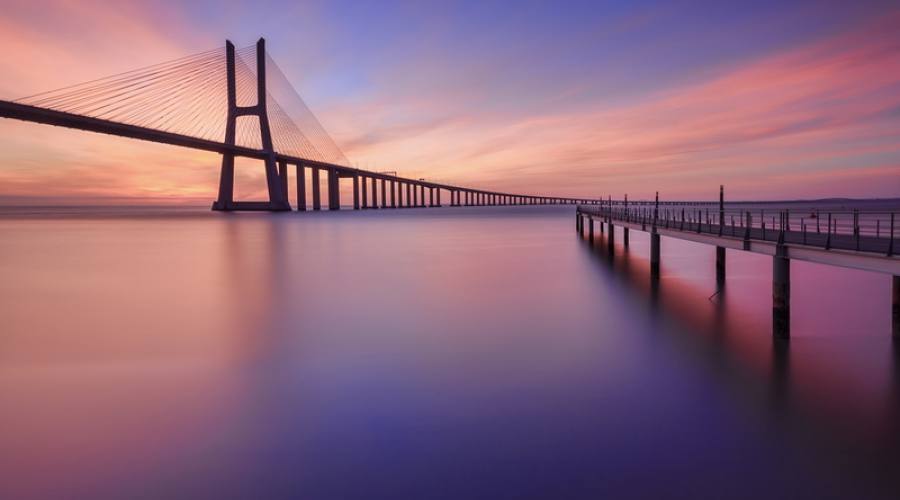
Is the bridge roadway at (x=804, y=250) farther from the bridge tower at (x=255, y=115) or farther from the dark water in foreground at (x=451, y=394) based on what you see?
the bridge tower at (x=255, y=115)

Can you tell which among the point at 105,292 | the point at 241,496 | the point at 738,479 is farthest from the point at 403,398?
the point at 105,292

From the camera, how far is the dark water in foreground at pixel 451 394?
5.54 meters

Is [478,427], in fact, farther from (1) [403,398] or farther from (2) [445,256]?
(2) [445,256]

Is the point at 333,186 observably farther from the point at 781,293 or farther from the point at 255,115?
the point at 781,293

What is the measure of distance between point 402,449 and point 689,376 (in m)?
5.13

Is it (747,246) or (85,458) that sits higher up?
(747,246)

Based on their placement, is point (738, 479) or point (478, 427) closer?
point (738, 479)

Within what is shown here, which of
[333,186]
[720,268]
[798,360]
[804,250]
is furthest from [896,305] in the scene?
[333,186]

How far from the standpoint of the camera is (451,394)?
8.05 m

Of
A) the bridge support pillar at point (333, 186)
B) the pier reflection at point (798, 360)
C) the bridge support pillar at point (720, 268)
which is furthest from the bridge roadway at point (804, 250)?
the bridge support pillar at point (333, 186)

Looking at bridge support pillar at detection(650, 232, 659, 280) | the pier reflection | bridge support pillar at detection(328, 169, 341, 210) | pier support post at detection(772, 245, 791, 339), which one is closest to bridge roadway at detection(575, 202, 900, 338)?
pier support post at detection(772, 245, 791, 339)

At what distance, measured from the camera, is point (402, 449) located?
6.19m

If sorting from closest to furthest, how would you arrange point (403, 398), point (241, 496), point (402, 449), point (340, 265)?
point (241, 496)
point (402, 449)
point (403, 398)
point (340, 265)

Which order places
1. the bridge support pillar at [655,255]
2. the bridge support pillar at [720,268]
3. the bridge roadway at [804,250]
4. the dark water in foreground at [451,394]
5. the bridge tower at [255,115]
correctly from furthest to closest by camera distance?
1. the bridge tower at [255,115]
2. the bridge support pillar at [655,255]
3. the bridge support pillar at [720,268]
4. the bridge roadway at [804,250]
5. the dark water in foreground at [451,394]
